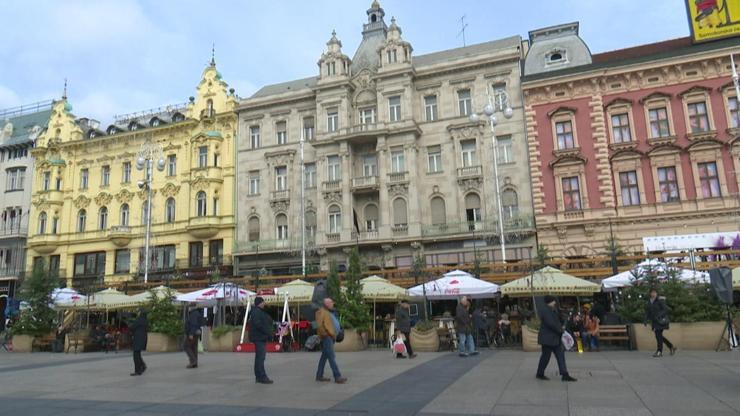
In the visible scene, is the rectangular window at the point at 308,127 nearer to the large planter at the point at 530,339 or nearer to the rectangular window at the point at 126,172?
the rectangular window at the point at 126,172

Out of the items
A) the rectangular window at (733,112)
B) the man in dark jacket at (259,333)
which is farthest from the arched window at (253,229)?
the rectangular window at (733,112)

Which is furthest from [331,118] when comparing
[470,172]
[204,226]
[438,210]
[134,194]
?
[134,194]

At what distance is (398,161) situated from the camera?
37.1m

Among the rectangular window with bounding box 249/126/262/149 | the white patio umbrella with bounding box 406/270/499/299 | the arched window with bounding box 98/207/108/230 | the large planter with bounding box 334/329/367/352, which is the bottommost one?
the large planter with bounding box 334/329/367/352

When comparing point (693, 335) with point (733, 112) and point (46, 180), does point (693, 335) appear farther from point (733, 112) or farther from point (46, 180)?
point (46, 180)

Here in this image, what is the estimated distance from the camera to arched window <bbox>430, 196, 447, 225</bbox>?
3584 cm

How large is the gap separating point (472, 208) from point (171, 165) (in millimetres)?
24438

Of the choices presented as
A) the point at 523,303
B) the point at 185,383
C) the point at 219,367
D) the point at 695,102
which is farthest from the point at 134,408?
the point at 695,102

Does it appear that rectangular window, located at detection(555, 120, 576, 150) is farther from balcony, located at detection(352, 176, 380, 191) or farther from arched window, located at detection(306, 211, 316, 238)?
arched window, located at detection(306, 211, 316, 238)

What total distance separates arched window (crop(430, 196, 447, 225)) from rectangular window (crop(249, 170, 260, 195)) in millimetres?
13489

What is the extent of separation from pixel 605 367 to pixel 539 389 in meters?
3.83

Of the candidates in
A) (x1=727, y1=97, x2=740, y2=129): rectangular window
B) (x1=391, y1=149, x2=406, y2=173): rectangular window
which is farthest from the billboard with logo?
(x1=391, y1=149, x2=406, y2=173): rectangular window

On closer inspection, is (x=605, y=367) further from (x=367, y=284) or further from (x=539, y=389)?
(x=367, y=284)

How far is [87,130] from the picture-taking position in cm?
5006
